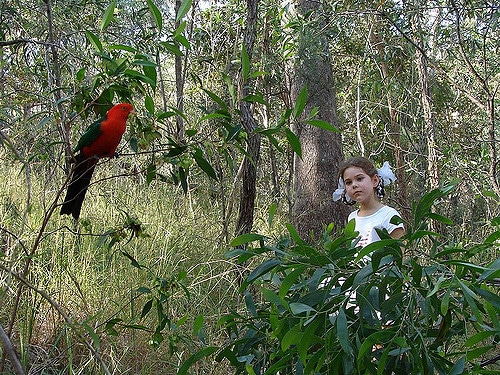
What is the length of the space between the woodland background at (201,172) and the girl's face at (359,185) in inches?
7.5

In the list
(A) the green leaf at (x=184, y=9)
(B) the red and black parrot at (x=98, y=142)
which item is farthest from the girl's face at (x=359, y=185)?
(A) the green leaf at (x=184, y=9)

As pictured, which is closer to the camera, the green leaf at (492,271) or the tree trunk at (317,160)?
the green leaf at (492,271)

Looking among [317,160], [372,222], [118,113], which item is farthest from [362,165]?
[317,160]

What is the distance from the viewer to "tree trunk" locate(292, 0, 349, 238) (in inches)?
220

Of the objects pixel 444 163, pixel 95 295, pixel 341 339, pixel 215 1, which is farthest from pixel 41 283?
pixel 215 1

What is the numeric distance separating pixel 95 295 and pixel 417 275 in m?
2.48

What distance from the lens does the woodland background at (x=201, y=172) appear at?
4.91 ft

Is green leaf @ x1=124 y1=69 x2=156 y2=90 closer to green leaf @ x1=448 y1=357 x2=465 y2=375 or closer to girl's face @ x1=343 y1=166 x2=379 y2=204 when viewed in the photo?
green leaf @ x1=448 y1=357 x2=465 y2=375

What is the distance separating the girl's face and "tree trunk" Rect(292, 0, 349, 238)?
2.55 meters

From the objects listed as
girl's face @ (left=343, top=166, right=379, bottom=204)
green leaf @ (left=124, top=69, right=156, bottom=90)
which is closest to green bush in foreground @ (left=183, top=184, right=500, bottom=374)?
green leaf @ (left=124, top=69, right=156, bottom=90)

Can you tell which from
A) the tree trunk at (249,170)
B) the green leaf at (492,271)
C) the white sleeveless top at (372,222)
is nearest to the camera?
the green leaf at (492,271)

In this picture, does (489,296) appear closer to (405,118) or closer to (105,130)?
(105,130)

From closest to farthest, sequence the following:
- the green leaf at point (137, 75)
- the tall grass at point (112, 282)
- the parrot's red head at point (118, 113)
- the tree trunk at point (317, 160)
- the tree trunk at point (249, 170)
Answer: the green leaf at point (137, 75), the parrot's red head at point (118, 113), the tall grass at point (112, 282), the tree trunk at point (249, 170), the tree trunk at point (317, 160)

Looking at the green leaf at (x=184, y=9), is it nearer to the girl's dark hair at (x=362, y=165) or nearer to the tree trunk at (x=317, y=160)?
the girl's dark hair at (x=362, y=165)
